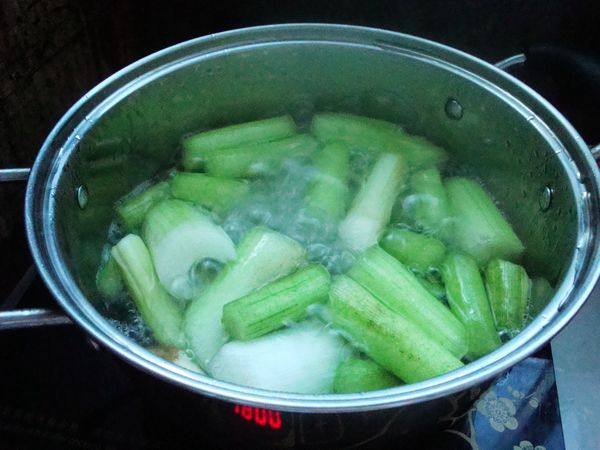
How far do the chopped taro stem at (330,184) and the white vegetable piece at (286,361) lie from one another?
282mm

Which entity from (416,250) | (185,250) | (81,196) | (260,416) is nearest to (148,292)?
(185,250)

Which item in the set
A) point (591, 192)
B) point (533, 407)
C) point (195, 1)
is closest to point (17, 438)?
point (533, 407)

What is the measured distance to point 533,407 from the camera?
1.11m

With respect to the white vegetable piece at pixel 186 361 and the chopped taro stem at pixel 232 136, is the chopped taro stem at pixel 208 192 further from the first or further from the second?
the white vegetable piece at pixel 186 361

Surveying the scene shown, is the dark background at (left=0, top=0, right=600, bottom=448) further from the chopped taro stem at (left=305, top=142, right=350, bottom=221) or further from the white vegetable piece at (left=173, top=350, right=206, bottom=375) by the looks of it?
the chopped taro stem at (left=305, top=142, right=350, bottom=221)

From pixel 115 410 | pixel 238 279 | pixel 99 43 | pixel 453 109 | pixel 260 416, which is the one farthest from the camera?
pixel 99 43

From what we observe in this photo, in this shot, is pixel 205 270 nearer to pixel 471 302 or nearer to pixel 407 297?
pixel 407 297

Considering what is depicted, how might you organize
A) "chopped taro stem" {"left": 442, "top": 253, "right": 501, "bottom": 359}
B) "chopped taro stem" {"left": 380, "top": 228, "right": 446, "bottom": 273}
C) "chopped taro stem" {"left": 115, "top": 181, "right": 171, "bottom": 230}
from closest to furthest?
"chopped taro stem" {"left": 442, "top": 253, "right": 501, "bottom": 359} < "chopped taro stem" {"left": 380, "top": 228, "right": 446, "bottom": 273} < "chopped taro stem" {"left": 115, "top": 181, "right": 171, "bottom": 230}

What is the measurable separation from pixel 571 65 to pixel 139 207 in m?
0.88

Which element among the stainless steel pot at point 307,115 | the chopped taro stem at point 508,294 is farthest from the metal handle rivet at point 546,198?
the chopped taro stem at point 508,294

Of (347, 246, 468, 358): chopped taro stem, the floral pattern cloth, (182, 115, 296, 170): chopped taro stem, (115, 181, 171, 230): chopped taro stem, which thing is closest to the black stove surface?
the floral pattern cloth

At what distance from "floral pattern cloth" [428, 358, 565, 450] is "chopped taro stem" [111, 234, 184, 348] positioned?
507 millimetres

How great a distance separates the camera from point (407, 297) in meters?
0.99

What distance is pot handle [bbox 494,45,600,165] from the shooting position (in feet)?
3.51
